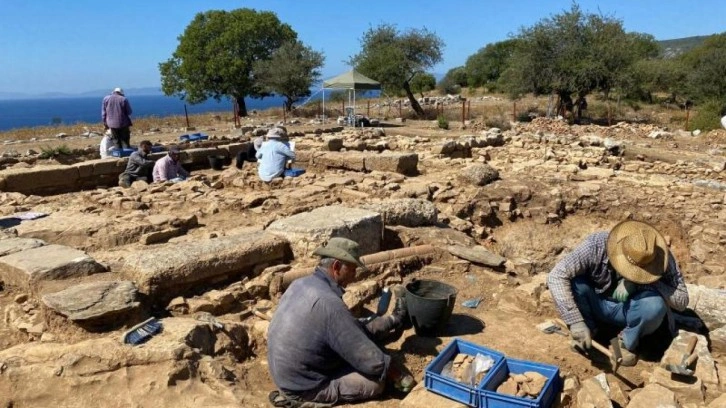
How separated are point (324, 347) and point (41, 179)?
821 centimetres

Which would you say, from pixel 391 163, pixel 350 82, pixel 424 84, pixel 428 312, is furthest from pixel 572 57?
pixel 424 84

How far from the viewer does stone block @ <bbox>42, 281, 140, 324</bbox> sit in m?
3.81

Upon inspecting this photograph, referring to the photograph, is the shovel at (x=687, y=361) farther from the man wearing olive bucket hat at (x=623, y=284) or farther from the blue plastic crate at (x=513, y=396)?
the blue plastic crate at (x=513, y=396)

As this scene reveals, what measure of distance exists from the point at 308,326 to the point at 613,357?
2.01m

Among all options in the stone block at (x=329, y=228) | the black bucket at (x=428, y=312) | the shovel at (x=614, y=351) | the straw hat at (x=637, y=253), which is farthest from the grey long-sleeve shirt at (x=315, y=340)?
the stone block at (x=329, y=228)

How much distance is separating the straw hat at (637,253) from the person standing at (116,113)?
10.2 meters

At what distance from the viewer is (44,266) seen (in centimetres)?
435

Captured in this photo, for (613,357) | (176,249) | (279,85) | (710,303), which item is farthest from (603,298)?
(279,85)

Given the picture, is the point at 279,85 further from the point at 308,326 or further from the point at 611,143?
the point at 308,326

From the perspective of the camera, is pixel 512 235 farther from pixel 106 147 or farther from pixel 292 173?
pixel 106 147


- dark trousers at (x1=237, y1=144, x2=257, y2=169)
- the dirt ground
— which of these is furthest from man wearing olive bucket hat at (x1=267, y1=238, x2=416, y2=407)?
dark trousers at (x1=237, y1=144, x2=257, y2=169)

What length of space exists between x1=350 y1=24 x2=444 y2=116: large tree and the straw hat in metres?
23.3

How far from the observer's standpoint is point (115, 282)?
13.8 ft

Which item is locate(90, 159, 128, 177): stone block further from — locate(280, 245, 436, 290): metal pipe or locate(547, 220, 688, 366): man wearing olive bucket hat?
locate(547, 220, 688, 366): man wearing olive bucket hat
